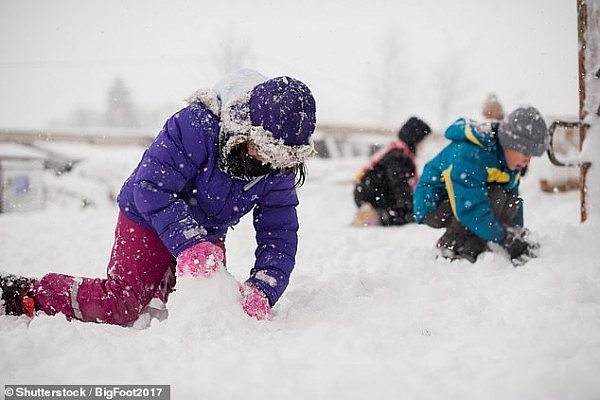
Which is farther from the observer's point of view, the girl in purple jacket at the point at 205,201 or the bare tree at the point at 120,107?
the bare tree at the point at 120,107

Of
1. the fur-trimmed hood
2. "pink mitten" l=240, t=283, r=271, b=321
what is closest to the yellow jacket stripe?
the fur-trimmed hood

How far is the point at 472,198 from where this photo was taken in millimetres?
3061

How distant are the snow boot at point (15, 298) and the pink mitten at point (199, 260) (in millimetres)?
675

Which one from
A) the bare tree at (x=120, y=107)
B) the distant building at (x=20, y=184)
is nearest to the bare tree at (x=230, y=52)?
the distant building at (x=20, y=184)

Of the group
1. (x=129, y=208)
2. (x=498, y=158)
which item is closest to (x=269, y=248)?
(x=129, y=208)

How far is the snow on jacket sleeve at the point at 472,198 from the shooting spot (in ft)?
10.1

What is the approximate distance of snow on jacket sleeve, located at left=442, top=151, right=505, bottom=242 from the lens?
10.1ft

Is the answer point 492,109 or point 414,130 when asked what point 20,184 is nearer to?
point 414,130

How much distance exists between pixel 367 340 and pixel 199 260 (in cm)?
71

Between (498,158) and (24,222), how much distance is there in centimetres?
554

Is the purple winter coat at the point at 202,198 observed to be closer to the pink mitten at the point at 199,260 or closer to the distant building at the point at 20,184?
the pink mitten at the point at 199,260

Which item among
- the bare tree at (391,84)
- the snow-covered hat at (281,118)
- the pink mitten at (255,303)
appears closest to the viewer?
the snow-covered hat at (281,118)

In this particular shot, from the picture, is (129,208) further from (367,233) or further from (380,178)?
(380,178)

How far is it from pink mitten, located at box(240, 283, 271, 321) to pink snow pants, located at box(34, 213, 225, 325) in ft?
1.76
